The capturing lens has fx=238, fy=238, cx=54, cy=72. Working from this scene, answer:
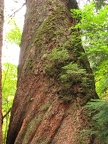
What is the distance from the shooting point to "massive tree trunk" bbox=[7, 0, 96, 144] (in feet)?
16.3

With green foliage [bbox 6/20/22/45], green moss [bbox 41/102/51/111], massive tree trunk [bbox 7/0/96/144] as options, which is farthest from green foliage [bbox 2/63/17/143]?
green moss [bbox 41/102/51/111]

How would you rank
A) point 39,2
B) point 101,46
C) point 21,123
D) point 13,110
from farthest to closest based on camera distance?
point 39,2 < point 13,110 < point 21,123 < point 101,46

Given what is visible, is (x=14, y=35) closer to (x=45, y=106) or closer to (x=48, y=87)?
(x=48, y=87)

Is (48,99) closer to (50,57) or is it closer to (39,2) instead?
(50,57)

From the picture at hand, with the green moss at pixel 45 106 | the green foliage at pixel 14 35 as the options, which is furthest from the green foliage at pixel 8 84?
the green moss at pixel 45 106

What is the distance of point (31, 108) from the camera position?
5.56 m

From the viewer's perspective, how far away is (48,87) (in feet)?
18.3

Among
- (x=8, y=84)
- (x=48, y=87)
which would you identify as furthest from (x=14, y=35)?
(x=48, y=87)

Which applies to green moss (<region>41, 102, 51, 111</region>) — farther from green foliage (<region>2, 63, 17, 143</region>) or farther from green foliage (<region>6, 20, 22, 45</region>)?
green foliage (<region>6, 20, 22, 45</region>)

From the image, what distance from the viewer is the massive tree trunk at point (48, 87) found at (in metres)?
4.97

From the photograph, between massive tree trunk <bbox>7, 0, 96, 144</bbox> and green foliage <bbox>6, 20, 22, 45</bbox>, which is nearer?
massive tree trunk <bbox>7, 0, 96, 144</bbox>

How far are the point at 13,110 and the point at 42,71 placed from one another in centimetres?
132

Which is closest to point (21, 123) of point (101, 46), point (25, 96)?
point (25, 96)

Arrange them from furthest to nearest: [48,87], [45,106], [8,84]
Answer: [8,84], [48,87], [45,106]
